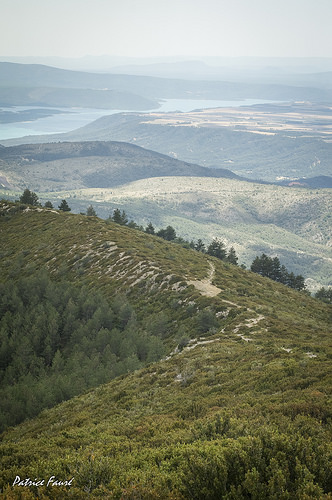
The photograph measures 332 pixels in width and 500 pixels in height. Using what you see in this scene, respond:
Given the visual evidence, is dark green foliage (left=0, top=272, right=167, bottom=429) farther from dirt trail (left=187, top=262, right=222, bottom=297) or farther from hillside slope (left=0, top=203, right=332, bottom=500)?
dirt trail (left=187, top=262, right=222, bottom=297)

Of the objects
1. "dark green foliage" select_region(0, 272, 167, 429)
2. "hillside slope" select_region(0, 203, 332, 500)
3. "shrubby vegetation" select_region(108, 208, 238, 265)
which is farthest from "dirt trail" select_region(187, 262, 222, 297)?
"shrubby vegetation" select_region(108, 208, 238, 265)

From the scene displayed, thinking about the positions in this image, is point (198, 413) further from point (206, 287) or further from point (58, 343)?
point (206, 287)

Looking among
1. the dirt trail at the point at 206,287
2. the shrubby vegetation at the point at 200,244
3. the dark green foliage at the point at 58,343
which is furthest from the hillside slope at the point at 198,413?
the shrubby vegetation at the point at 200,244

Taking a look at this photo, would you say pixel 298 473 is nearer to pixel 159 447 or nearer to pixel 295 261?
pixel 159 447

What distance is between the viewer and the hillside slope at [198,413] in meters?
12.1

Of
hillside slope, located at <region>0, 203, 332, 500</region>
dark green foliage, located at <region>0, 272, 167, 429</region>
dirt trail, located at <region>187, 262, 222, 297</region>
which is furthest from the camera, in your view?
dirt trail, located at <region>187, 262, 222, 297</region>

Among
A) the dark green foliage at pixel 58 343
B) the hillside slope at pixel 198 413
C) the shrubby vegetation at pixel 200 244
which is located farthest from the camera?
the shrubby vegetation at pixel 200 244

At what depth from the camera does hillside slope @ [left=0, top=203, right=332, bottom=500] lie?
12070mm

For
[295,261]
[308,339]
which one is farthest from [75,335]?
[295,261]

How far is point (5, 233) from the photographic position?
81.8 meters

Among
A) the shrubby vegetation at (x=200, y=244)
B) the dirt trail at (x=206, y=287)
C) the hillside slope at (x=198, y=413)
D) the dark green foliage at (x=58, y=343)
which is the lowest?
the shrubby vegetation at (x=200, y=244)

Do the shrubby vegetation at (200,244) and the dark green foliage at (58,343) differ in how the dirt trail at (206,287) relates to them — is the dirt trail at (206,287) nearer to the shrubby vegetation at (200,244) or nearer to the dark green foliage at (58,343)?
the dark green foliage at (58,343)

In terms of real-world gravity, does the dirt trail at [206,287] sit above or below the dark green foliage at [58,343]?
above

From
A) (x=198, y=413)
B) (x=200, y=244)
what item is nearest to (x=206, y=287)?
(x=198, y=413)
